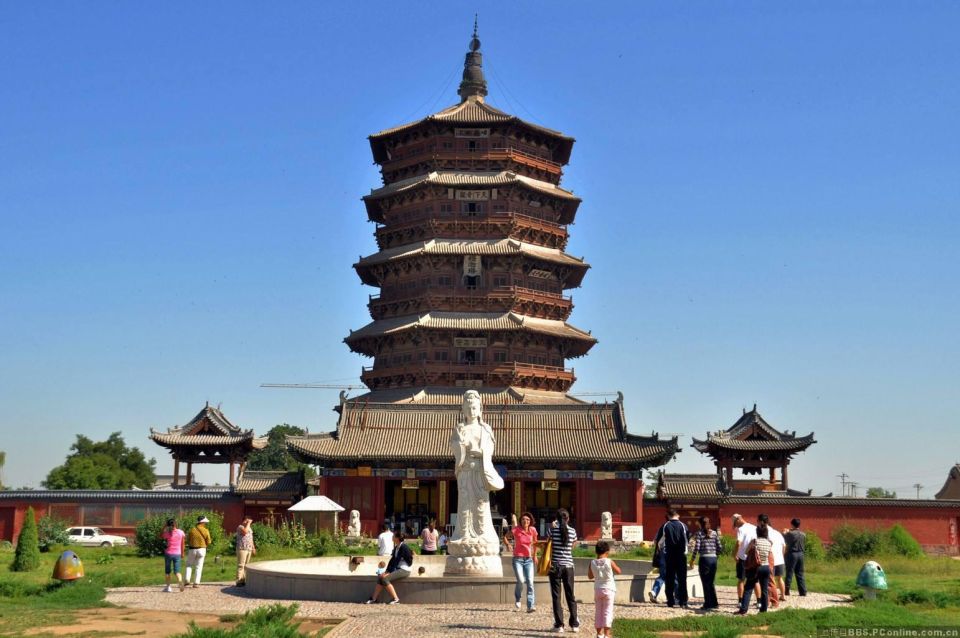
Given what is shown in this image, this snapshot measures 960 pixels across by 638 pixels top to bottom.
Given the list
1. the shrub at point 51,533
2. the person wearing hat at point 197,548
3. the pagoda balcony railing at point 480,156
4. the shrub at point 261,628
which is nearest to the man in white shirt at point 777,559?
the shrub at point 261,628

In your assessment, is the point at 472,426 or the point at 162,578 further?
the point at 162,578

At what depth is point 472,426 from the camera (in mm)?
21703

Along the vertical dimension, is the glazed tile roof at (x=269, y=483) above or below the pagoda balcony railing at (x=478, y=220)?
below

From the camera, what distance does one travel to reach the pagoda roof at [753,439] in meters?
43.4

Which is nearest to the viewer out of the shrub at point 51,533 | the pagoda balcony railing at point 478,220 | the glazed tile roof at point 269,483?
the shrub at point 51,533

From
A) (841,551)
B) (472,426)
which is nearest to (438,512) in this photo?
(841,551)

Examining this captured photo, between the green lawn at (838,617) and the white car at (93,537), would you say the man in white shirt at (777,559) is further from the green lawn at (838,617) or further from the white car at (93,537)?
the white car at (93,537)

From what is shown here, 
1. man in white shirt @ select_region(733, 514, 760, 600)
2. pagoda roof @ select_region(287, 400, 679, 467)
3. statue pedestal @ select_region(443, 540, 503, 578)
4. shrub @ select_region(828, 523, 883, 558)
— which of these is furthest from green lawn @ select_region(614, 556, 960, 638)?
pagoda roof @ select_region(287, 400, 679, 467)

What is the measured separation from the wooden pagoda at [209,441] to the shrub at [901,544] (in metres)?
24.9

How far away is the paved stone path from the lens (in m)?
15.2

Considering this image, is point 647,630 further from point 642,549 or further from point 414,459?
point 414,459

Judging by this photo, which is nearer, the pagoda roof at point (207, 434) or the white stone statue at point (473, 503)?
the white stone statue at point (473, 503)

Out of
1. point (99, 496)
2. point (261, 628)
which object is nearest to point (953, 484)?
point (99, 496)

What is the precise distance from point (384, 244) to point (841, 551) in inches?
989
